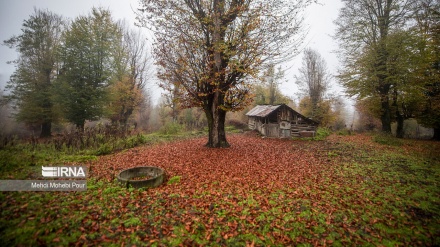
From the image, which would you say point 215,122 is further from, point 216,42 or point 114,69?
point 114,69

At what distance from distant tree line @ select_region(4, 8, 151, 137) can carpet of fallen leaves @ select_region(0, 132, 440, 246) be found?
13029 millimetres

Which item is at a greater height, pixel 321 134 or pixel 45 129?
pixel 45 129

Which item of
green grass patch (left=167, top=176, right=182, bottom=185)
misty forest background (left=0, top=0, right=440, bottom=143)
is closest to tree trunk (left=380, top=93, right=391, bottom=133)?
misty forest background (left=0, top=0, right=440, bottom=143)

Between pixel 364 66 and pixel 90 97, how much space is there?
2641cm

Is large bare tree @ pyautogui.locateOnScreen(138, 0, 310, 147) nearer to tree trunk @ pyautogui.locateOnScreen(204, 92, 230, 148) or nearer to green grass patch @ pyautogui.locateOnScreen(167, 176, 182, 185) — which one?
tree trunk @ pyautogui.locateOnScreen(204, 92, 230, 148)

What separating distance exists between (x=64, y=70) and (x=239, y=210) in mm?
23119

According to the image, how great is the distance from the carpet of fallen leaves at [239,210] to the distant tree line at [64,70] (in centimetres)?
1303

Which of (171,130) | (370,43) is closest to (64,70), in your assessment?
(171,130)

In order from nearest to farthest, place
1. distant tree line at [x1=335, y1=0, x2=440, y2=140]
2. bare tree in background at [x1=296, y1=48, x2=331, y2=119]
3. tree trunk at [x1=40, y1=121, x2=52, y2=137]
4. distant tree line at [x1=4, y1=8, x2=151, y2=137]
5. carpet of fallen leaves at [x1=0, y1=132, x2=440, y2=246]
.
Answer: carpet of fallen leaves at [x1=0, y1=132, x2=440, y2=246] < distant tree line at [x1=335, y1=0, x2=440, y2=140] < distant tree line at [x1=4, y1=8, x2=151, y2=137] < tree trunk at [x1=40, y1=121, x2=52, y2=137] < bare tree in background at [x1=296, y1=48, x2=331, y2=119]

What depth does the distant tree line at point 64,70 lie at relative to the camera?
1744 cm

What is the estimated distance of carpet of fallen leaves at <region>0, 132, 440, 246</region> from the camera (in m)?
3.90

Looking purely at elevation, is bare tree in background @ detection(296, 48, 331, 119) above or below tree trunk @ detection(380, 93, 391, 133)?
above

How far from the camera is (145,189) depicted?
19.7ft

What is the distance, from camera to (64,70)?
18.9m
